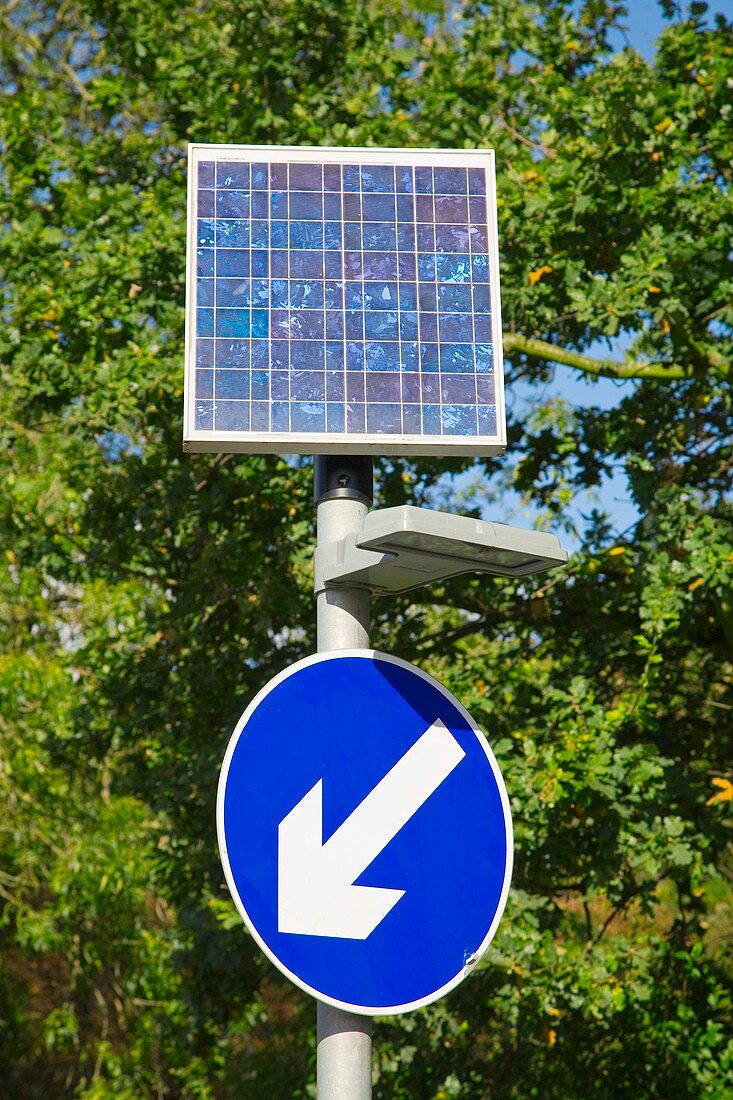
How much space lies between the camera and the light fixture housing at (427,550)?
2.15 m

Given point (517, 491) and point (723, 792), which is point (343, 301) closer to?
point (723, 792)

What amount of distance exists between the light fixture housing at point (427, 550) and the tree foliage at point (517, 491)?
3.13 metres

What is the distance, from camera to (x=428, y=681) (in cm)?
246

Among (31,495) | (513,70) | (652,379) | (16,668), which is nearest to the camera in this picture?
(652,379)

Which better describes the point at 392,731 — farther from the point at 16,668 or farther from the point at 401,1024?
the point at 16,668

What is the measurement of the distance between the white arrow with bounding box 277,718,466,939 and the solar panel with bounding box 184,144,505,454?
73 cm

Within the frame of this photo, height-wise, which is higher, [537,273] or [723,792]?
[537,273]

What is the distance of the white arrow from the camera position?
2.28 meters

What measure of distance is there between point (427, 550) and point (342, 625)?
0.33 m

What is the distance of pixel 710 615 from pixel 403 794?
190 inches

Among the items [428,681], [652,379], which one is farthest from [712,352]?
[428,681]

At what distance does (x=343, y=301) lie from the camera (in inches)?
110

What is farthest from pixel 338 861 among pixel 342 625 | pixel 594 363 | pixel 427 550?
pixel 594 363

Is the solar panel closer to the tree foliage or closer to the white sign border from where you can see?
the white sign border
